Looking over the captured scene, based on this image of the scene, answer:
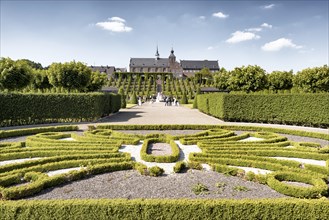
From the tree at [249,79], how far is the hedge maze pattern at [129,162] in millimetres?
29766

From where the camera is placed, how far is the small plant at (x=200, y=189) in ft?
20.0

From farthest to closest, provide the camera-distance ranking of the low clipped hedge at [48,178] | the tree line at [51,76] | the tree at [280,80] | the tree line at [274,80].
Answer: the tree at [280,80] → the tree line at [274,80] → the tree line at [51,76] → the low clipped hedge at [48,178]

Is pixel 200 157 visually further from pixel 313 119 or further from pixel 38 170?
pixel 313 119

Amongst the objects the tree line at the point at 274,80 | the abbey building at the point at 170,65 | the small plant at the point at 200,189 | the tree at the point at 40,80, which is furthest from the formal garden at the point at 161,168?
the abbey building at the point at 170,65

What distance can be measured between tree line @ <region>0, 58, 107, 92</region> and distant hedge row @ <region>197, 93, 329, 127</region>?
17223mm

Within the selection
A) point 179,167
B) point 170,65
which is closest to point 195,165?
point 179,167

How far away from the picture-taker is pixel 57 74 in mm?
29250

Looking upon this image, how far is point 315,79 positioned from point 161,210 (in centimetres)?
3723

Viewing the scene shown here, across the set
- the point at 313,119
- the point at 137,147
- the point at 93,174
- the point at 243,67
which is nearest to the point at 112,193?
the point at 93,174

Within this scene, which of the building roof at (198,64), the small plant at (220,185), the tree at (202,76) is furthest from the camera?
the building roof at (198,64)

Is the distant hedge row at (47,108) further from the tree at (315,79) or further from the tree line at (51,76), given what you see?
the tree at (315,79)

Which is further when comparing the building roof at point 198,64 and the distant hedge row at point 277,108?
the building roof at point 198,64

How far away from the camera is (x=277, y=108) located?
20156mm

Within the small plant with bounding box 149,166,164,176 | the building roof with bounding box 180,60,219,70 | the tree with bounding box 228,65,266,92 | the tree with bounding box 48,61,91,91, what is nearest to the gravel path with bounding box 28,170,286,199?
the small plant with bounding box 149,166,164,176
